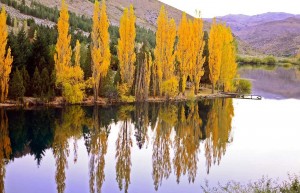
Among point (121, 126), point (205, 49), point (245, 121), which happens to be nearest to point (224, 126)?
point (245, 121)

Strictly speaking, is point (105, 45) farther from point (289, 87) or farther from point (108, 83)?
point (289, 87)

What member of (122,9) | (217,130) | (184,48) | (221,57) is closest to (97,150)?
(217,130)

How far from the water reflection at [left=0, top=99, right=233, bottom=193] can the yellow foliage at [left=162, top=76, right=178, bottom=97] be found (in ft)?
12.8

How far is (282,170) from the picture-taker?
19.8 metres

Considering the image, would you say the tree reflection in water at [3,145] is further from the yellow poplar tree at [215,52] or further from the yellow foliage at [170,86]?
the yellow poplar tree at [215,52]

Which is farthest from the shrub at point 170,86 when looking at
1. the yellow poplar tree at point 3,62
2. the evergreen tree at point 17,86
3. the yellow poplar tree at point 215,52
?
the yellow poplar tree at point 3,62

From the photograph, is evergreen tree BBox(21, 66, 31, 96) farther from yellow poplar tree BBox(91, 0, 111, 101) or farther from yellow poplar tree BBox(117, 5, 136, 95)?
yellow poplar tree BBox(117, 5, 136, 95)

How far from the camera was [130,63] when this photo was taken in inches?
1548

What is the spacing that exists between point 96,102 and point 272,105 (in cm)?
1711

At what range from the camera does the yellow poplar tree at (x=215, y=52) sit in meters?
45.8

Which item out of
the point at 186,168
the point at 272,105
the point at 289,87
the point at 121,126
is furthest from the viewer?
the point at 289,87

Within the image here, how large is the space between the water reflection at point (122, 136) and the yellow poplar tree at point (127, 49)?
377 centimetres

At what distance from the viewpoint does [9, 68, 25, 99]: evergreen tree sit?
3278cm

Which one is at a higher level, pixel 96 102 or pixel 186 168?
pixel 96 102
